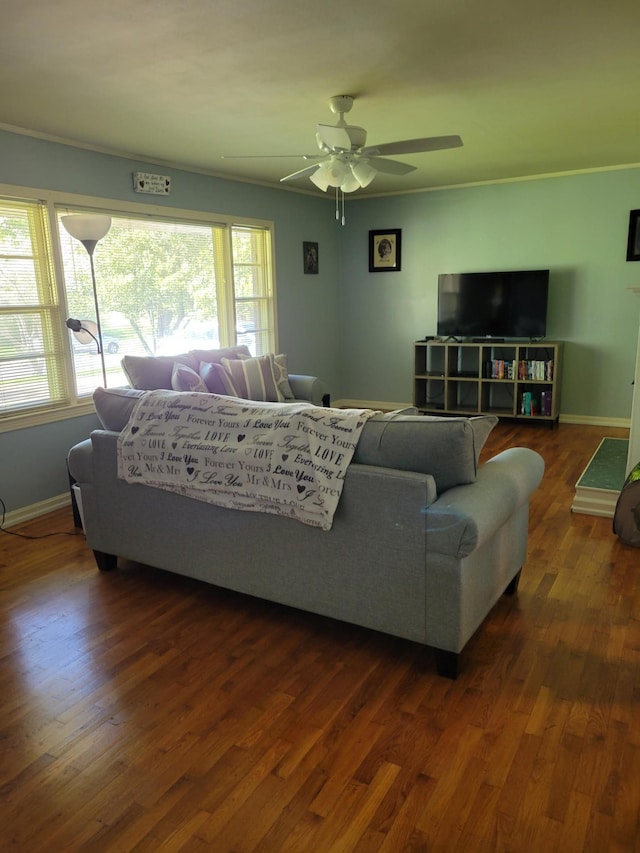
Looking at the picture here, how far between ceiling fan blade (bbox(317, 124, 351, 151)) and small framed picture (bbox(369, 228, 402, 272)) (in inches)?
138

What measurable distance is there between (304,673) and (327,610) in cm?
25

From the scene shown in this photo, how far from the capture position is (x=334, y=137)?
3.00 metres

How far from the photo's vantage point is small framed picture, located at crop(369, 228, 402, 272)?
21.5 ft

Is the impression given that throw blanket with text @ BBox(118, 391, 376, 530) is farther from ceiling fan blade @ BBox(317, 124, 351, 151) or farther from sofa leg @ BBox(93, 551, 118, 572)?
Answer: ceiling fan blade @ BBox(317, 124, 351, 151)

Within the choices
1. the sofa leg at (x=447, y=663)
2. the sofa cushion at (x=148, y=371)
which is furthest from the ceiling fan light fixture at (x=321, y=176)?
the sofa leg at (x=447, y=663)

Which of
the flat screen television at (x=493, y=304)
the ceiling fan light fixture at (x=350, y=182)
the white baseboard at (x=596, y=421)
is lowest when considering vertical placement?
the white baseboard at (x=596, y=421)

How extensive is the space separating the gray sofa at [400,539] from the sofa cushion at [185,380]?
146 cm

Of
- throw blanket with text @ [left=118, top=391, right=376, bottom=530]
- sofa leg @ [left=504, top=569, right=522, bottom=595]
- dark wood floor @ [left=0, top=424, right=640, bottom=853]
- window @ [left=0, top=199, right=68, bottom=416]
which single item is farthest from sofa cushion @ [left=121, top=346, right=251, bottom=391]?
sofa leg @ [left=504, top=569, right=522, bottom=595]

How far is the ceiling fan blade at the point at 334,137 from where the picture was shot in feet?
9.59

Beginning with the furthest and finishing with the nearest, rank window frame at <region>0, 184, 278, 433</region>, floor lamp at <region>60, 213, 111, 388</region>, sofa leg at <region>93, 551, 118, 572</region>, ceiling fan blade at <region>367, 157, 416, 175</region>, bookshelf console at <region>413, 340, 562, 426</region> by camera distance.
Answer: bookshelf console at <region>413, 340, 562, 426</region> → window frame at <region>0, 184, 278, 433</region> → floor lamp at <region>60, 213, 111, 388</region> → ceiling fan blade at <region>367, 157, 416, 175</region> → sofa leg at <region>93, 551, 118, 572</region>

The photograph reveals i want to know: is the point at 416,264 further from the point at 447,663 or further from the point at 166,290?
the point at 447,663

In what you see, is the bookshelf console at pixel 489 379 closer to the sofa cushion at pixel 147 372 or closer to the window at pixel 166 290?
the window at pixel 166 290

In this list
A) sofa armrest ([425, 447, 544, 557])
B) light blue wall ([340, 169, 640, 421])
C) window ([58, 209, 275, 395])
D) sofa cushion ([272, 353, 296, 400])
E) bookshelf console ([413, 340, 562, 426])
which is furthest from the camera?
bookshelf console ([413, 340, 562, 426])

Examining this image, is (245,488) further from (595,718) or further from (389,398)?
(389,398)
